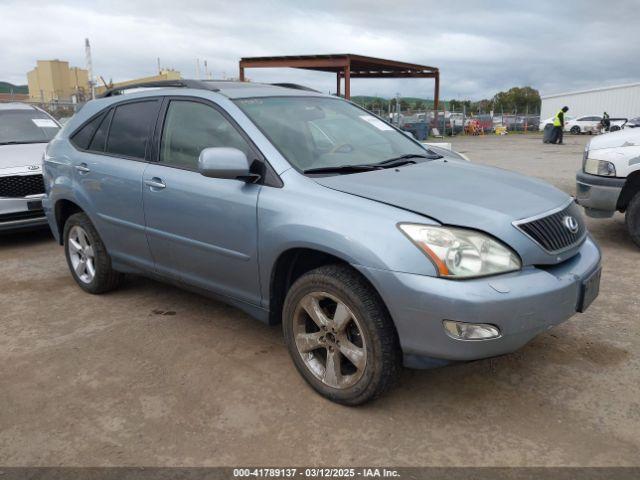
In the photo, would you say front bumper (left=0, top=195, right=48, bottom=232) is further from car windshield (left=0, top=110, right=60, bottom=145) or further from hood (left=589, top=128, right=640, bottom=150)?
hood (left=589, top=128, right=640, bottom=150)

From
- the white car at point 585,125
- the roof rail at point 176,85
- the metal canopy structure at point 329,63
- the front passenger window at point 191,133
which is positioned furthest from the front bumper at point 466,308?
the white car at point 585,125

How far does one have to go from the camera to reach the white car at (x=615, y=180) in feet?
18.0

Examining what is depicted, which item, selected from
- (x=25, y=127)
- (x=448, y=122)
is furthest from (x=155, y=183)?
(x=448, y=122)

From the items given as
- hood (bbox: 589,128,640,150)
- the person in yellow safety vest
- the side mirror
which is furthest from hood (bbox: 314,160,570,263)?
the person in yellow safety vest

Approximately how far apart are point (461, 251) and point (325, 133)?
1.47 m

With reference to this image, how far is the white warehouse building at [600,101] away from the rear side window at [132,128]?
4734cm

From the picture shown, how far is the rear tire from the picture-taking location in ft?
18.1

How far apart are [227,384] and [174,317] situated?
1.18 m

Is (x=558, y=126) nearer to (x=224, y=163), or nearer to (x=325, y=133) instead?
(x=325, y=133)

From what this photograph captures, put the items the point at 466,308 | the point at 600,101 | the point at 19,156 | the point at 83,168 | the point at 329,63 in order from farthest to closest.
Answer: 1. the point at 600,101
2. the point at 329,63
3. the point at 19,156
4. the point at 83,168
5. the point at 466,308

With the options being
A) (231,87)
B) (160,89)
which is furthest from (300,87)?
(160,89)

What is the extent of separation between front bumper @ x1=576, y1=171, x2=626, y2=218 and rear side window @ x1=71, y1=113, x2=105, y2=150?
4.77 metres

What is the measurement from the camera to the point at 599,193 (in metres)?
5.64

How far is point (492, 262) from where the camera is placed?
252 centimetres
